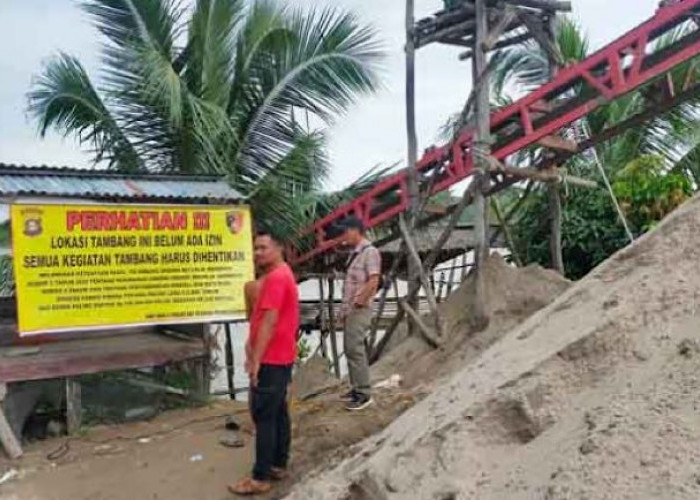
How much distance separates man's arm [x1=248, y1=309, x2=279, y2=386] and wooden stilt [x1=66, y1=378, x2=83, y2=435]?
2.49 m

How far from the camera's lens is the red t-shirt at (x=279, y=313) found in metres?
4.96

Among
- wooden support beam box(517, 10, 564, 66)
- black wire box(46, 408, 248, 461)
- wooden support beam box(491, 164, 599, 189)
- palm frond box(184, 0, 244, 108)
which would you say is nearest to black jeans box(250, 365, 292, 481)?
black wire box(46, 408, 248, 461)

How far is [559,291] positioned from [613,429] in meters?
5.60

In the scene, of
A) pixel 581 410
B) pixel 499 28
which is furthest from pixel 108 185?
pixel 581 410

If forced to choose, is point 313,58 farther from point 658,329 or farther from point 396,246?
point 658,329

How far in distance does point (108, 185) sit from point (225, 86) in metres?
4.33

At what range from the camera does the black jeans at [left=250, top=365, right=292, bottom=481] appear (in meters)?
4.97

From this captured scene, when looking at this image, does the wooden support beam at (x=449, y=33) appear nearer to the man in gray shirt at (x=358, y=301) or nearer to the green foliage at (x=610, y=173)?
the green foliage at (x=610, y=173)

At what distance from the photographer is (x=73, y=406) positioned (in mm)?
6766

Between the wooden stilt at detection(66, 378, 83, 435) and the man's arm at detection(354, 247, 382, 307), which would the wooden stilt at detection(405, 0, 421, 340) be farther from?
the wooden stilt at detection(66, 378, 83, 435)

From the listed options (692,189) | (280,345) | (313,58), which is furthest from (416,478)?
(692,189)

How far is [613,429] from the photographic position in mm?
2795

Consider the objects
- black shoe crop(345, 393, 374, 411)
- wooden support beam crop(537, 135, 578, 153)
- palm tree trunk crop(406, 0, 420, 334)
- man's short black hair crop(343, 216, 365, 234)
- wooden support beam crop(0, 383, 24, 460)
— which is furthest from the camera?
palm tree trunk crop(406, 0, 420, 334)

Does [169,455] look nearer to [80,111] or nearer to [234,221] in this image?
[234,221]
